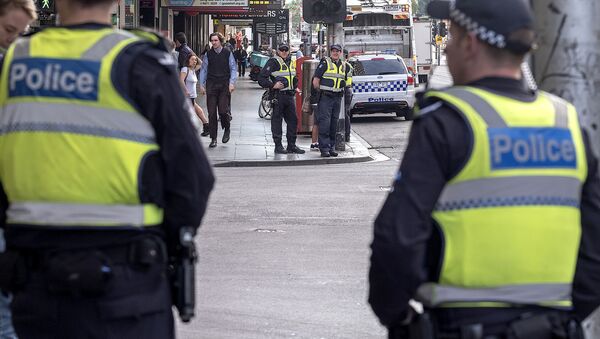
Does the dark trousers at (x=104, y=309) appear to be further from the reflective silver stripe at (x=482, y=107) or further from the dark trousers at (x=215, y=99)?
the dark trousers at (x=215, y=99)

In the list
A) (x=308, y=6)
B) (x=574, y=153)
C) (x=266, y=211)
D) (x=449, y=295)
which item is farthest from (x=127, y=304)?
(x=308, y=6)

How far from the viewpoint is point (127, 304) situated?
3580 mm

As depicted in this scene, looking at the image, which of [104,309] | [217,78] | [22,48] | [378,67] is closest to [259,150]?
[217,78]

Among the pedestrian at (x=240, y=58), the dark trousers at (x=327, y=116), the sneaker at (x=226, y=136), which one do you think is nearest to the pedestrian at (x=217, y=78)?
the sneaker at (x=226, y=136)

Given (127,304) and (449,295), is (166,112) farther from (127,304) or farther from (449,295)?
(449,295)

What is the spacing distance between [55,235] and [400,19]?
124ft

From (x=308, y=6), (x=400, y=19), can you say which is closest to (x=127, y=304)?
(x=308, y=6)

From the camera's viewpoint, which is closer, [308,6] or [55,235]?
[55,235]

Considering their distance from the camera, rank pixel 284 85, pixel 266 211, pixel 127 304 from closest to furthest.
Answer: pixel 127 304 < pixel 266 211 < pixel 284 85

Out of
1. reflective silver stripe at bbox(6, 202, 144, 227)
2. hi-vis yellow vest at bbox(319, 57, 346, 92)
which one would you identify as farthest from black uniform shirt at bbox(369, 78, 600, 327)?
hi-vis yellow vest at bbox(319, 57, 346, 92)

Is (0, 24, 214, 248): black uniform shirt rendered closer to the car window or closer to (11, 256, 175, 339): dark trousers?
(11, 256, 175, 339): dark trousers

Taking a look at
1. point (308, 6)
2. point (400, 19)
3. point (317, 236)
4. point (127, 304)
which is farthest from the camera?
point (400, 19)

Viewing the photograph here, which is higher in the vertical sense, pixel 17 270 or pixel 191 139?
pixel 191 139

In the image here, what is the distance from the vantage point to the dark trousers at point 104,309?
358 centimetres
